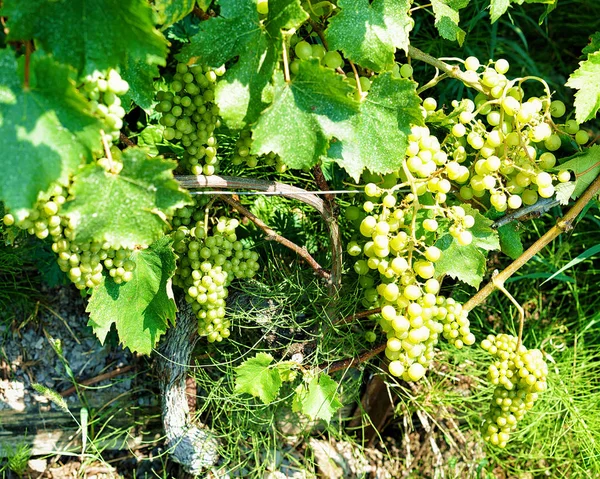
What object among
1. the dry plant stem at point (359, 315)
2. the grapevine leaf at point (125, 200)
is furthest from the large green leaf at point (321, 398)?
the grapevine leaf at point (125, 200)

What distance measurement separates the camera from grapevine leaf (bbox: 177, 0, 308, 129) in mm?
1153

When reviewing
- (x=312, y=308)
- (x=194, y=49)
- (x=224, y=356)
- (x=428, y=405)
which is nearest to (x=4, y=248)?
(x=224, y=356)

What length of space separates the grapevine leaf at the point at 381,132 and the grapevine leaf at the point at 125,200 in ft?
1.18

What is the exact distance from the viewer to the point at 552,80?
7.97 ft

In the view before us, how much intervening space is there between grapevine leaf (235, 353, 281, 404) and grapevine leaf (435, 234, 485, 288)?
460 millimetres

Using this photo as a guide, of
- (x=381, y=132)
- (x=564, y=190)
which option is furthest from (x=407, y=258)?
(x=564, y=190)

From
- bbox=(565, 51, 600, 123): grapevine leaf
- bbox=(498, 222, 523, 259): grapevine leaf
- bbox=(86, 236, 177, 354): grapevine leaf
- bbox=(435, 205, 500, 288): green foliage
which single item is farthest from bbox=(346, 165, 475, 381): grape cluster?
bbox=(86, 236, 177, 354): grapevine leaf

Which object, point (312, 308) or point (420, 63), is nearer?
point (312, 308)

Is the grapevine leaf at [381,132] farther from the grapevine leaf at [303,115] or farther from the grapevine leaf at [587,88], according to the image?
the grapevine leaf at [587,88]

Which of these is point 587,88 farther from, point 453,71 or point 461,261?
point 461,261

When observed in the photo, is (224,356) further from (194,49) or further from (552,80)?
(552,80)

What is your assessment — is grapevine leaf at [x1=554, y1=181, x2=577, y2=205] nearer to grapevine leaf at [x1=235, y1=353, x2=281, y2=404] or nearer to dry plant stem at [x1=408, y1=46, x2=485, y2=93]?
dry plant stem at [x1=408, y1=46, x2=485, y2=93]

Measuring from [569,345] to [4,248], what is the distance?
1839 mm

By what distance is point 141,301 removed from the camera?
55.9 inches
